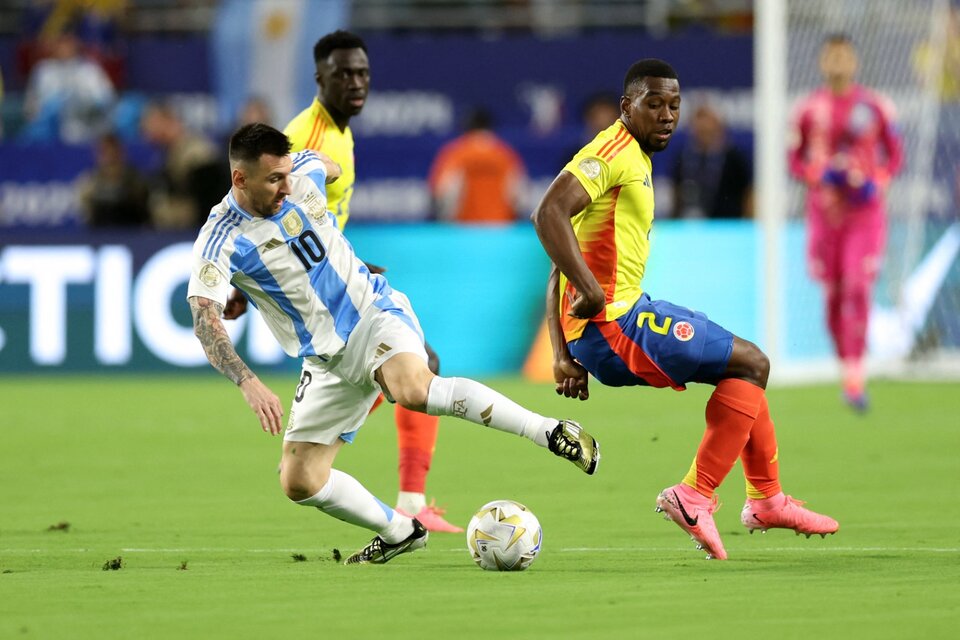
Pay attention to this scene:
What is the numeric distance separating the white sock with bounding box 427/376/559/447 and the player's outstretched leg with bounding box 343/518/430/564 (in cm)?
59

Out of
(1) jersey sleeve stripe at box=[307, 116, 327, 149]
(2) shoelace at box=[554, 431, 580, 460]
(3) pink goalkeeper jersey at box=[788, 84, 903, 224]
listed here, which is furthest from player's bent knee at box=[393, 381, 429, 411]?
(3) pink goalkeeper jersey at box=[788, 84, 903, 224]

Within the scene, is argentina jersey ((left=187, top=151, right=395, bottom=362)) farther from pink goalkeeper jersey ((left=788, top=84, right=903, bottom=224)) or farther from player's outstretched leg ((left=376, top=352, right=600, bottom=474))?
pink goalkeeper jersey ((left=788, top=84, right=903, bottom=224))

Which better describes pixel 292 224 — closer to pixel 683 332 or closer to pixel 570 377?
pixel 570 377

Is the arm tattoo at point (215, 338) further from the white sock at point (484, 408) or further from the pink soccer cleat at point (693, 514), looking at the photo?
the pink soccer cleat at point (693, 514)

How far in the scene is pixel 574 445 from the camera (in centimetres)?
636

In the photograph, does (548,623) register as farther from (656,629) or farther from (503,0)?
(503,0)

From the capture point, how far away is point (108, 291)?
51.1 feet

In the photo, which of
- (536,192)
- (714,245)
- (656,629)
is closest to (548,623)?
(656,629)

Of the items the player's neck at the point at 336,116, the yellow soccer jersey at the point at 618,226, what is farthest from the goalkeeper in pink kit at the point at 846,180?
the yellow soccer jersey at the point at 618,226

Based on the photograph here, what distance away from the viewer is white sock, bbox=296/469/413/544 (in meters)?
6.86

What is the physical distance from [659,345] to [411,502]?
1.75 metres

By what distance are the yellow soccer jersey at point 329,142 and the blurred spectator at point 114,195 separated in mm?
9241

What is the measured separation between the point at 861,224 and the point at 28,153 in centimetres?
949

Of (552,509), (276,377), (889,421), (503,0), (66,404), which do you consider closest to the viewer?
(552,509)
